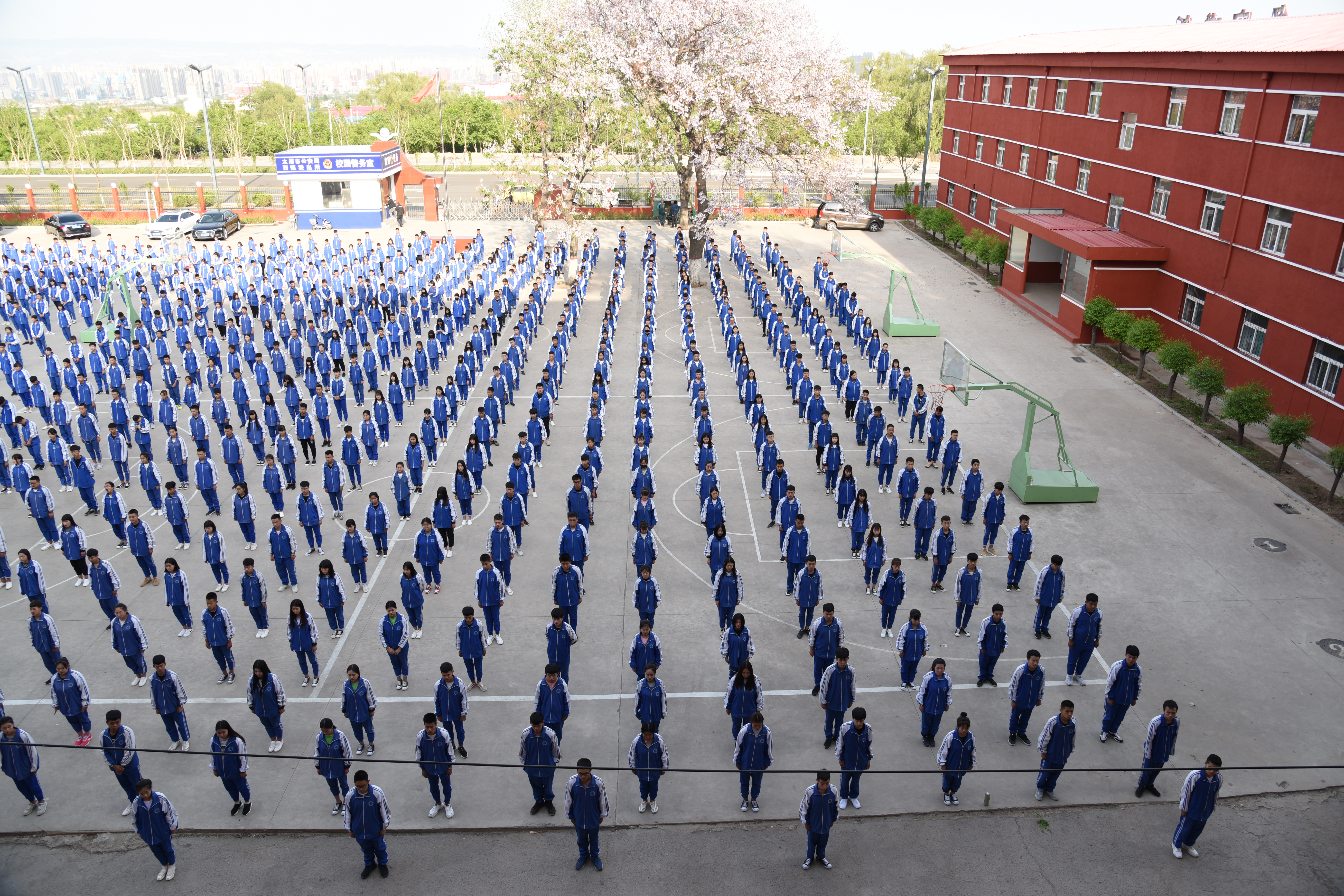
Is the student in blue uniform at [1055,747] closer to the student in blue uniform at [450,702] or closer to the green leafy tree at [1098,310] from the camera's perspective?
the student in blue uniform at [450,702]

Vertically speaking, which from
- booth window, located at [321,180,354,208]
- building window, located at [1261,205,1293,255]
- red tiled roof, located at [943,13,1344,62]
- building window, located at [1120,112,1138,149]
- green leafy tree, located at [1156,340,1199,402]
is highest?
red tiled roof, located at [943,13,1344,62]

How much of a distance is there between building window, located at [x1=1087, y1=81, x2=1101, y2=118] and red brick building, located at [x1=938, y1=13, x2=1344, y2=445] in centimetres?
6

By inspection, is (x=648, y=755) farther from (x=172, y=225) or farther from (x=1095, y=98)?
(x=172, y=225)

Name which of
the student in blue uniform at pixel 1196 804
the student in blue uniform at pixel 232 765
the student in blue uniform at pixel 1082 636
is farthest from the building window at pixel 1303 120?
the student in blue uniform at pixel 232 765

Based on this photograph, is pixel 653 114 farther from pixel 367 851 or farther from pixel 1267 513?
pixel 367 851

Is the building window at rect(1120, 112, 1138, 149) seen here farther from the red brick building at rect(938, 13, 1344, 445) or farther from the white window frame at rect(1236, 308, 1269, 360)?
→ the white window frame at rect(1236, 308, 1269, 360)

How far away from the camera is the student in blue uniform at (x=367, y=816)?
759 cm

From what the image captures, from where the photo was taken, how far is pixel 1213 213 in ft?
69.2

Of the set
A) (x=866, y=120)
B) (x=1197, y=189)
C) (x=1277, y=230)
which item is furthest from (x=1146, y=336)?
(x=866, y=120)

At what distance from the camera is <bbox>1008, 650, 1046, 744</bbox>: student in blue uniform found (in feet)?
30.0

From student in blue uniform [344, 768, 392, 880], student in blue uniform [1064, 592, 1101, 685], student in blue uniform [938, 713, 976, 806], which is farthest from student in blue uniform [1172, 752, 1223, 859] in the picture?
student in blue uniform [344, 768, 392, 880]

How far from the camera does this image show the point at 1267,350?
1895 centimetres

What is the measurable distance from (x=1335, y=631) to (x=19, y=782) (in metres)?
15.6

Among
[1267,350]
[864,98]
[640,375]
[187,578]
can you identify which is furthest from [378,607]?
[864,98]
